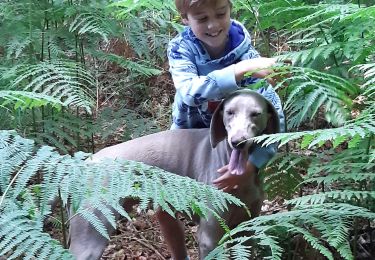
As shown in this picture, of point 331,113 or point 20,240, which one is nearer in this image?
point 20,240

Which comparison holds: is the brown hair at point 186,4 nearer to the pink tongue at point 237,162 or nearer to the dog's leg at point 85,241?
the pink tongue at point 237,162

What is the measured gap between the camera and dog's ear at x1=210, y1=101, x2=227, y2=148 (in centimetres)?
307

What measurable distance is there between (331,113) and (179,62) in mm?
984

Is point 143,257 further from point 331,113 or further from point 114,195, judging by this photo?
point 114,195

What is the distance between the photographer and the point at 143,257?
416cm

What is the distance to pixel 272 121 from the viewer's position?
3072 mm

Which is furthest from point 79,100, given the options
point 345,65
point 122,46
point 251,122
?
point 122,46

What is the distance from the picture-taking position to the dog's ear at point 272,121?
3.04 m

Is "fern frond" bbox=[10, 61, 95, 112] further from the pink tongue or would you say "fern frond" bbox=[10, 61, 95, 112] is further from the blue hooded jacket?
the pink tongue

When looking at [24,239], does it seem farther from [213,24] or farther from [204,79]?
[213,24]

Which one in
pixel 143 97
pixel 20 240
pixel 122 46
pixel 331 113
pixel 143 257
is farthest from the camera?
pixel 143 97

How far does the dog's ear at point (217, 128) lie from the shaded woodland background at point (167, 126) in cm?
30

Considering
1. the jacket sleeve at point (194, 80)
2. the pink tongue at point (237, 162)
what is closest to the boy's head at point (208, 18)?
the jacket sleeve at point (194, 80)

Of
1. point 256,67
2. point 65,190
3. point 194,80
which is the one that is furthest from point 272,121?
point 65,190
